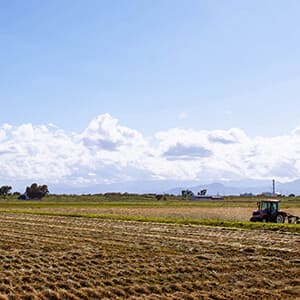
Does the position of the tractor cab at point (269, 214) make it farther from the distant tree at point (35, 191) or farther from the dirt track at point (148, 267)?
the distant tree at point (35, 191)

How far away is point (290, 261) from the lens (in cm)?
2011

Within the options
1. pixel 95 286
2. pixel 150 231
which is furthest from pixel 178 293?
pixel 150 231

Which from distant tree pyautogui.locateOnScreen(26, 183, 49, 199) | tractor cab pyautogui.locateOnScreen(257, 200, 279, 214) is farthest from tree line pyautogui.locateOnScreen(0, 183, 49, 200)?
tractor cab pyautogui.locateOnScreen(257, 200, 279, 214)

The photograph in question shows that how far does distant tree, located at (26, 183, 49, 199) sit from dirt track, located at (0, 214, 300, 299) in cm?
12387

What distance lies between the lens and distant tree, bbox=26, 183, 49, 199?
150 m

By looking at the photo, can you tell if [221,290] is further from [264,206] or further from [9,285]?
[264,206]

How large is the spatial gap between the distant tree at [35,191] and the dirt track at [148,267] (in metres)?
124

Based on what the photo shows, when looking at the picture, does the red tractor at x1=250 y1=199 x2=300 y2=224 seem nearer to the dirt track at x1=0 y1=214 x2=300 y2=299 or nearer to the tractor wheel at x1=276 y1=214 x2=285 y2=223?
the tractor wheel at x1=276 y1=214 x2=285 y2=223

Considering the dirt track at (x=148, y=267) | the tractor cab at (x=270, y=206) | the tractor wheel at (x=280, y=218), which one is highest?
the tractor cab at (x=270, y=206)

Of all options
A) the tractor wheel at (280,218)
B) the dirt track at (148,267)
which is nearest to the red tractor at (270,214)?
the tractor wheel at (280,218)

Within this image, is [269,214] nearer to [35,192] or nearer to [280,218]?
[280,218]

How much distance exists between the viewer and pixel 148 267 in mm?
18047

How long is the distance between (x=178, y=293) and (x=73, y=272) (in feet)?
12.9

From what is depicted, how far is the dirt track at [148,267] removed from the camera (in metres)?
14.6
